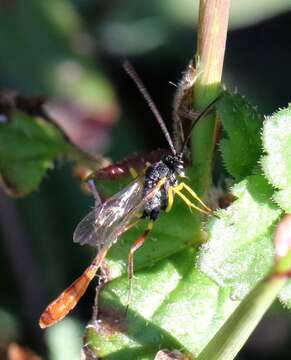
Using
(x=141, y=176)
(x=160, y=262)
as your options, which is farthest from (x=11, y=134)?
(x=160, y=262)

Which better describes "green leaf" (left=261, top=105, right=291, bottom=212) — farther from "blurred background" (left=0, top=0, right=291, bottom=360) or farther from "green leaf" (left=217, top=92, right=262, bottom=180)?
"blurred background" (left=0, top=0, right=291, bottom=360)

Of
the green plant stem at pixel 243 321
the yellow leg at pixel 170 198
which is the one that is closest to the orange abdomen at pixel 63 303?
the yellow leg at pixel 170 198

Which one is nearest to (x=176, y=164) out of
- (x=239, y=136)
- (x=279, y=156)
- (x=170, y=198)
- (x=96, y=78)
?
(x=170, y=198)

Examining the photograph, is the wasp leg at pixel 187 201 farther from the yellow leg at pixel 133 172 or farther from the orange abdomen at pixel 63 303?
the orange abdomen at pixel 63 303

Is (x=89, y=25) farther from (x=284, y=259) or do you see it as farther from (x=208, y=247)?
(x=284, y=259)

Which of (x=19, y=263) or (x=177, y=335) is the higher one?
(x=19, y=263)

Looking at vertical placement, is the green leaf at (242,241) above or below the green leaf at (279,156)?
below
